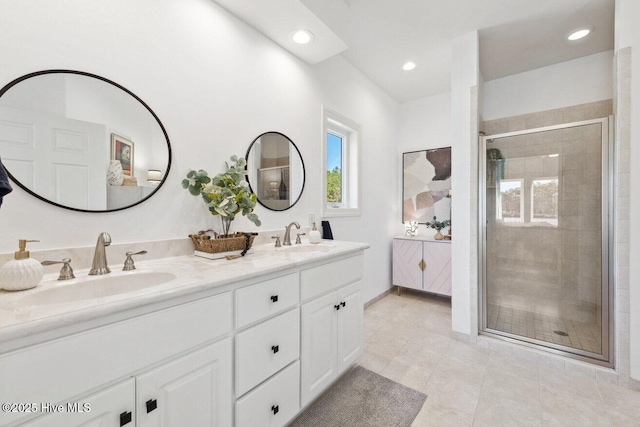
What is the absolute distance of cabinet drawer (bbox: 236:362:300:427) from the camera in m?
1.17

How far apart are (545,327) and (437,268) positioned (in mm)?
1160

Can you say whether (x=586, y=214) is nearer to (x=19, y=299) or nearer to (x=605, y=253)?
(x=605, y=253)

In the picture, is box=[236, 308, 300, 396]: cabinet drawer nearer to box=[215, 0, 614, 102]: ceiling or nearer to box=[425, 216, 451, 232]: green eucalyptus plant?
box=[215, 0, 614, 102]: ceiling

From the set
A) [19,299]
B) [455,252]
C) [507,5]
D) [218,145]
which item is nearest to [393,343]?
[455,252]

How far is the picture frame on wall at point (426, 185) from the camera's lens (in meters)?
3.58

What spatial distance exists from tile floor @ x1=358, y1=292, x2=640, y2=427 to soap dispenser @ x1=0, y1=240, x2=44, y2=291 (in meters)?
1.91

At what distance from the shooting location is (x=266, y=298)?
127 centimetres

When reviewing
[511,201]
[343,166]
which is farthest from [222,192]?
[511,201]

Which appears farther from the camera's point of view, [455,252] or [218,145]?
[455,252]

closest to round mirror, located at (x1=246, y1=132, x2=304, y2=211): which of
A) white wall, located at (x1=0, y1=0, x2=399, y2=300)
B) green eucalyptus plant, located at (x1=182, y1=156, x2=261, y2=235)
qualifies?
white wall, located at (x1=0, y1=0, x2=399, y2=300)

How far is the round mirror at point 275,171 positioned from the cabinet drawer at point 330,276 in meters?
0.72

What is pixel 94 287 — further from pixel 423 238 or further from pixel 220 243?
pixel 423 238

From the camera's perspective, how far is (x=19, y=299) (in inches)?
34.3

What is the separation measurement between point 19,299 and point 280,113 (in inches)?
72.1
